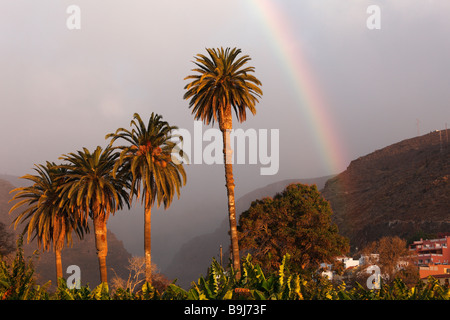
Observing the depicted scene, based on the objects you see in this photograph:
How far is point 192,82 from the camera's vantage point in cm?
5678

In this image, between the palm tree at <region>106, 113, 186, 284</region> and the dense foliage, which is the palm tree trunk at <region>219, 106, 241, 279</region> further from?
the dense foliage

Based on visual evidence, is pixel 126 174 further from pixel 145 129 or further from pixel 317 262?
pixel 317 262

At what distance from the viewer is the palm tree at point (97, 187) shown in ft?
186

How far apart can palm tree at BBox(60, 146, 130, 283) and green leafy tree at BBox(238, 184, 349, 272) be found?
65.8ft

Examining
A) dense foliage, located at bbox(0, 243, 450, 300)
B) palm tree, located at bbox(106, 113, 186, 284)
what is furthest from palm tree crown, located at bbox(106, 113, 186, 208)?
dense foliage, located at bbox(0, 243, 450, 300)

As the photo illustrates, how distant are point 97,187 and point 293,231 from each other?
2927 centimetres

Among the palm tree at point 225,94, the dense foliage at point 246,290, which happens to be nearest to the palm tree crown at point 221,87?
the palm tree at point 225,94

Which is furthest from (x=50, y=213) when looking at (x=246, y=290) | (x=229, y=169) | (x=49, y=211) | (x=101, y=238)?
(x=246, y=290)

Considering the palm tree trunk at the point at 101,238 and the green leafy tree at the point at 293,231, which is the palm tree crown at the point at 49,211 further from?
the green leafy tree at the point at 293,231

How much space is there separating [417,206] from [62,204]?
5531 inches

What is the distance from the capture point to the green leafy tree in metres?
70.0

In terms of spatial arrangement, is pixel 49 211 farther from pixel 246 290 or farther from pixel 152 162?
pixel 246 290

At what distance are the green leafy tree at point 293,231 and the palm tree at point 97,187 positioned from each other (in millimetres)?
20041
